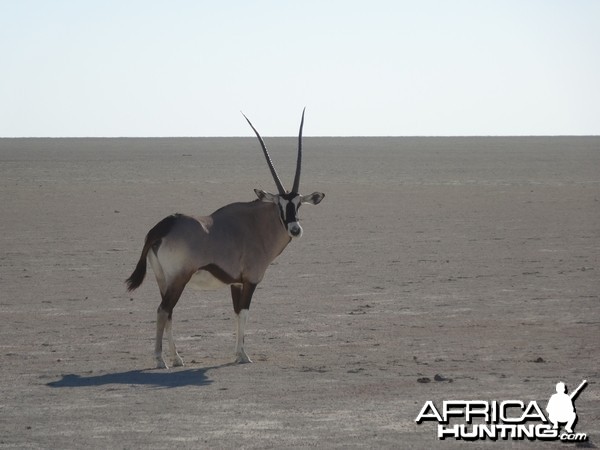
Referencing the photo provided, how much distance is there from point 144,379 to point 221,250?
1.88m

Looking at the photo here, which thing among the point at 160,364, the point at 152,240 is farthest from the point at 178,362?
the point at 152,240

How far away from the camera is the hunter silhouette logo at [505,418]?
9.62 m

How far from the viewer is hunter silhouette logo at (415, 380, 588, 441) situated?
9625 mm

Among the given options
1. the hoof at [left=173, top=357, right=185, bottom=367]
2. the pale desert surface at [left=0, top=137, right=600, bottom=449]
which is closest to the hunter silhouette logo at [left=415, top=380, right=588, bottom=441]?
the pale desert surface at [left=0, top=137, right=600, bottom=449]

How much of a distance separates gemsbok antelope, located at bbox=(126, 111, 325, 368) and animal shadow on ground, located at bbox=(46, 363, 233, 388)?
1.22 ft

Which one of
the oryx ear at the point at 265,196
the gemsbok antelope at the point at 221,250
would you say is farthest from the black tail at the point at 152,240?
the oryx ear at the point at 265,196

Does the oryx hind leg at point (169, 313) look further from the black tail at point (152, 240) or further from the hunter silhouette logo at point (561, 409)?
the hunter silhouette logo at point (561, 409)

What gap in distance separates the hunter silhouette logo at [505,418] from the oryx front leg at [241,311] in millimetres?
2857

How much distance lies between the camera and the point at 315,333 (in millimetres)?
15031

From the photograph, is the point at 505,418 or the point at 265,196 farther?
the point at 265,196

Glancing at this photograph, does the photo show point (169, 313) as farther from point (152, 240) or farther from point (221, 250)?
point (221, 250)

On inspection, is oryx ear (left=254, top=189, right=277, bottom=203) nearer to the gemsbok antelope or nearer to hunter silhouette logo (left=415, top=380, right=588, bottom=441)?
the gemsbok antelope

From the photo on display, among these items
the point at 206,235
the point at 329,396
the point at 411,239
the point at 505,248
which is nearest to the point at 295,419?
the point at 329,396

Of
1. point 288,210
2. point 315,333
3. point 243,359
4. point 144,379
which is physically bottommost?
point 144,379
